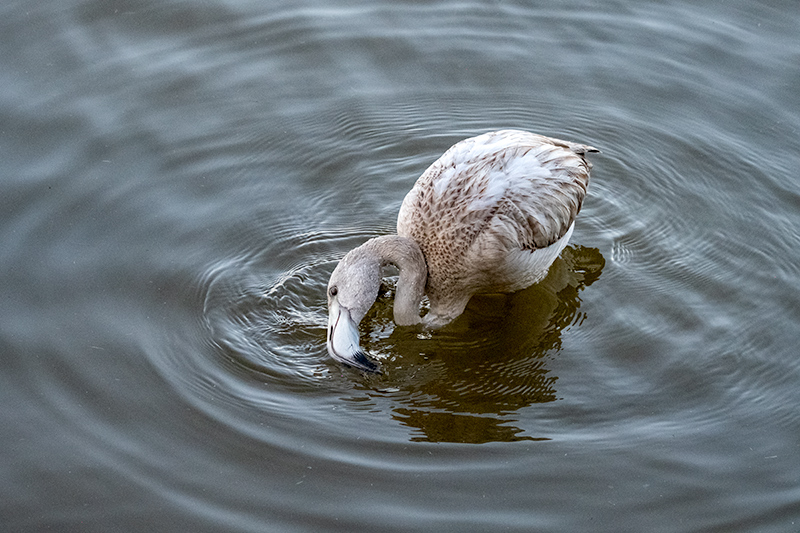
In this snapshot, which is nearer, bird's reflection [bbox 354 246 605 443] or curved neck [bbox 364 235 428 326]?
bird's reflection [bbox 354 246 605 443]

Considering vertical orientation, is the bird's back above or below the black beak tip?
above

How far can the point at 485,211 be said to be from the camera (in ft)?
21.0

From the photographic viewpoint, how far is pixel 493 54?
8.91m

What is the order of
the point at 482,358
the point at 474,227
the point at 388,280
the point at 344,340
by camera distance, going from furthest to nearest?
the point at 388,280
the point at 474,227
the point at 482,358
the point at 344,340

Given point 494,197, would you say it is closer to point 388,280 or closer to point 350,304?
point 388,280

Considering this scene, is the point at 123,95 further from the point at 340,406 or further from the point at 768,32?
the point at 768,32

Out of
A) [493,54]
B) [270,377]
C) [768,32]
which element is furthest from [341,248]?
[768,32]

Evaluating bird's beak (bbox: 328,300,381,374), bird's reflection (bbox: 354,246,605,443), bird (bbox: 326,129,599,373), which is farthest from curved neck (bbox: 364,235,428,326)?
bird's beak (bbox: 328,300,381,374)

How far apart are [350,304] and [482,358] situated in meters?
1.02

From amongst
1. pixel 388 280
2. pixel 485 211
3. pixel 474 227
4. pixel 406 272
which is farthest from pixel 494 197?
pixel 388 280

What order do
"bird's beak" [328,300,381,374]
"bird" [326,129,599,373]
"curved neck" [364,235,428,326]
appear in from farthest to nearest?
1. "bird" [326,129,599,373]
2. "curved neck" [364,235,428,326]
3. "bird's beak" [328,300,381,374]

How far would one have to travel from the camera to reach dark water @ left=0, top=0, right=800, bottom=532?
522 cm

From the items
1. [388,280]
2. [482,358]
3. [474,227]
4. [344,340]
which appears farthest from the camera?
[388,280]

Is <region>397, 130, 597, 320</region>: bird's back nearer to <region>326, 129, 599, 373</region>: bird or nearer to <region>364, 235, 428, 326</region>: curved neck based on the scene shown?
<region>326, 129, 599, 373</region>: bird
